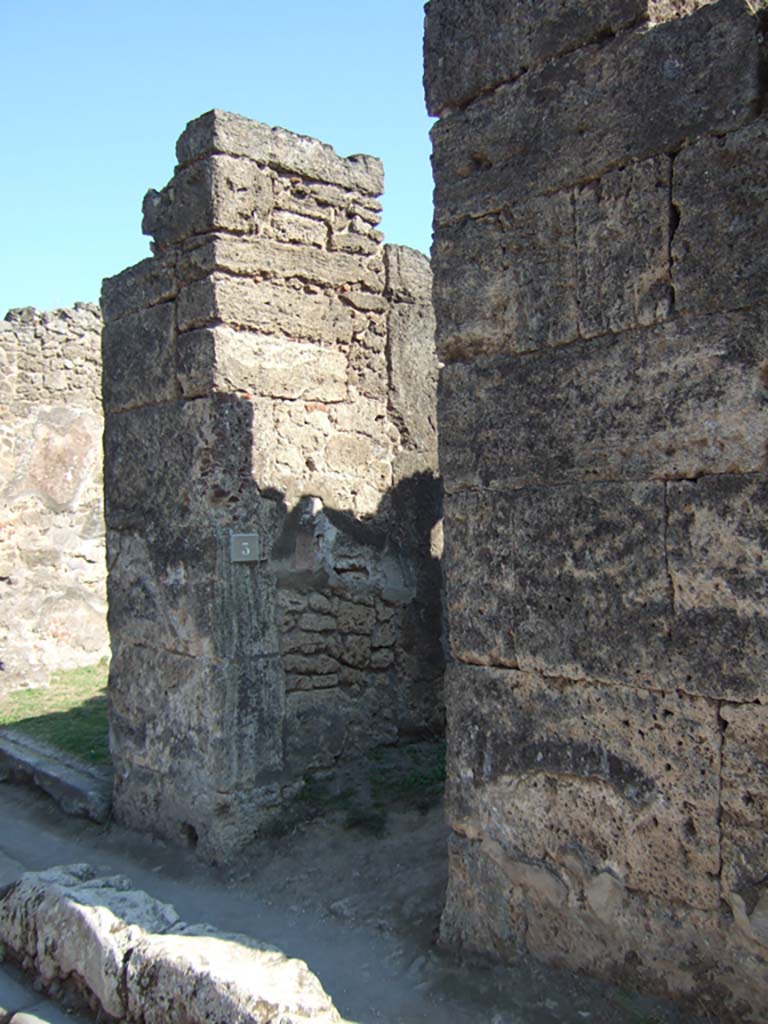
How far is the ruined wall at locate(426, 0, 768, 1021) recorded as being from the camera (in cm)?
306

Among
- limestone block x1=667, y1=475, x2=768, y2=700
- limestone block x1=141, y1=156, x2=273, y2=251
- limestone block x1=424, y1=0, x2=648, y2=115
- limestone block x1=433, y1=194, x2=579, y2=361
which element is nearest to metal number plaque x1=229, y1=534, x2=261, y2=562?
limestone block x1=141, y1=156, x2=273, y2=251

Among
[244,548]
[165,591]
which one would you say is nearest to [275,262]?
[244,548]

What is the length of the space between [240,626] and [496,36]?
9.72 ft

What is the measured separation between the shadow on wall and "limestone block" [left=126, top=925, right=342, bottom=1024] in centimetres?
145

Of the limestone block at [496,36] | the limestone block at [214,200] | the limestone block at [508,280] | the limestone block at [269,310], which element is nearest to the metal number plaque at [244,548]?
the limestone block at [269,310]

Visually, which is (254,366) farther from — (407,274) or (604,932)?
(604,932)

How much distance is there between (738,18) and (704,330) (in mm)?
937

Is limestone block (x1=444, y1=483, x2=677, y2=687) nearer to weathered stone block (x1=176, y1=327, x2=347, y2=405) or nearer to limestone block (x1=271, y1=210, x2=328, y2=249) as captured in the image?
weathered stone block (x1=176, y1=327, x2=347, y2=405)

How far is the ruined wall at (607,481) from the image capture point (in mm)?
3057

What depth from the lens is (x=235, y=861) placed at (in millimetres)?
5031

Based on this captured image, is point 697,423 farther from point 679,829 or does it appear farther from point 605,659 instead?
point 679,829

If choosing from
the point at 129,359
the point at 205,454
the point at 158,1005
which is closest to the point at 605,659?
the point at 158,1005

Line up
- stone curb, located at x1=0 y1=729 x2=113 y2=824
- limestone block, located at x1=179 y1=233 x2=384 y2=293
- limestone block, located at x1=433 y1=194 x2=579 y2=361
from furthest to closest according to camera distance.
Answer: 1. stone curb, located at x1=0 y1=729 x2=113 y2=824
2. limestone block, located at x1=179 y1=233 x2=384 y2=293
3. limestone block, located at x1=433 y1=194 x2=579 y2=361

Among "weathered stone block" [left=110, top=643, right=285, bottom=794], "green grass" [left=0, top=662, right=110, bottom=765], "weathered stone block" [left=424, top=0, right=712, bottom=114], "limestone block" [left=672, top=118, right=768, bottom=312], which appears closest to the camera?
"limestone block" [left=672, top=118, right=768, bottom=312]
